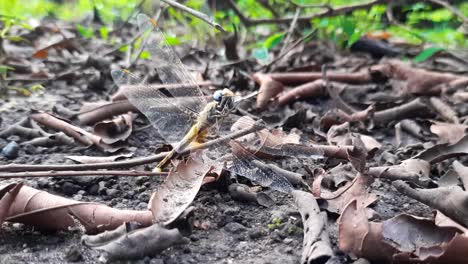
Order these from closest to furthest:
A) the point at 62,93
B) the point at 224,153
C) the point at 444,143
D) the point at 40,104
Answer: the point at 224,153
the point at 444,143
the point at 40,104
the point at 62,93

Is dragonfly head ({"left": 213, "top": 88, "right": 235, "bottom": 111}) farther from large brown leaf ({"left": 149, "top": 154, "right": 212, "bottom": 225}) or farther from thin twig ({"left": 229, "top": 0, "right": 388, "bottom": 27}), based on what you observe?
thin twig ({"left": 229, "top": 0, "right": 388, "bottom": 27})

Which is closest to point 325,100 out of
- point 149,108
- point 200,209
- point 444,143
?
point 444,143

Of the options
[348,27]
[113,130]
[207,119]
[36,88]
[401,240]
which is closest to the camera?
[401,240]

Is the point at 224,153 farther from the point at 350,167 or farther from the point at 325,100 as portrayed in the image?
the point at 325,100

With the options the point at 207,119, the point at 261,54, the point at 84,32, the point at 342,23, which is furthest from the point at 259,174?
the point at 84,32

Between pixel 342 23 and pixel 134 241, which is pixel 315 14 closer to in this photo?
pixel 342 23

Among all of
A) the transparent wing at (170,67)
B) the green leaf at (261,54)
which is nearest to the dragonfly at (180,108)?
the transparent wing at (170,67)

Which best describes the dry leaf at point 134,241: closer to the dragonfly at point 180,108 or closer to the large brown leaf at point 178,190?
the large brown leaf at point 178,190
